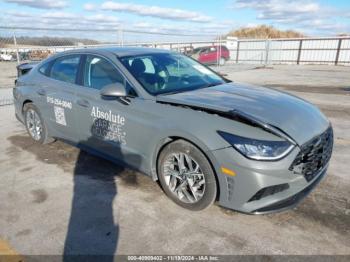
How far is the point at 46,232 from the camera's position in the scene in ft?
8.96

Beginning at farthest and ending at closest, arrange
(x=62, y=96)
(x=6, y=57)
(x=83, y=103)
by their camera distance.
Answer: (x=6, y=57) < (x=62, y=96) < (x=83, y=103)

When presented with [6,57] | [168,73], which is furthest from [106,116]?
[6,57]

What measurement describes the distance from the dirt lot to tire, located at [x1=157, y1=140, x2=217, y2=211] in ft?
0.46

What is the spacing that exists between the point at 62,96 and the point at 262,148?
118 inches

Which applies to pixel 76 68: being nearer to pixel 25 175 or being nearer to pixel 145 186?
pixel 25 175

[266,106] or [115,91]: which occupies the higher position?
[115,91]

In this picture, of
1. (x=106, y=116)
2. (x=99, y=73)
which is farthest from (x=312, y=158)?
(x=99, y=73)

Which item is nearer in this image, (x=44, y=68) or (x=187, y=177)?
(x=187, y=177)

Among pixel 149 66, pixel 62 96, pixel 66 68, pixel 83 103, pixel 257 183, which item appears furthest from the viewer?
pixel 66 68

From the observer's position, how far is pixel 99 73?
3.76 m

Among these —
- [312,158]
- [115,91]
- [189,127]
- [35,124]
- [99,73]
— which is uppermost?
[99,73]

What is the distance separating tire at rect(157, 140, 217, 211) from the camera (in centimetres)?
276

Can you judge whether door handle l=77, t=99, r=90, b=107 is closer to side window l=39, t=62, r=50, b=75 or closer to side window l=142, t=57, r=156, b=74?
side window l=142, t=57, r=156, b=74

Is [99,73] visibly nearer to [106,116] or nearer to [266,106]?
[106,116]
